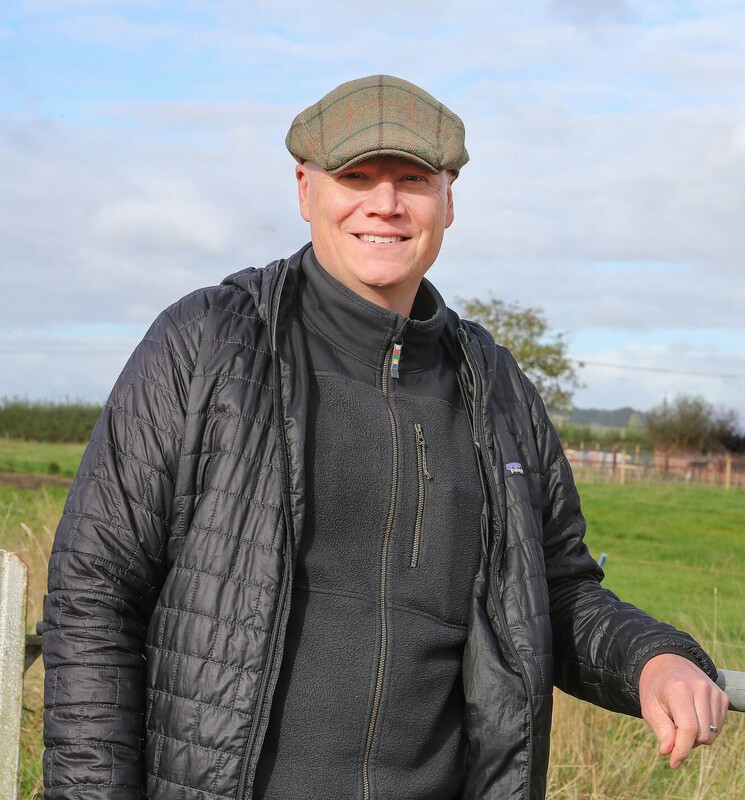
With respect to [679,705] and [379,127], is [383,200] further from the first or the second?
[679,705]

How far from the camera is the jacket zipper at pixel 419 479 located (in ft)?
6.52

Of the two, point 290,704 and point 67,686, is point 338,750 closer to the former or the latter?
point 290,704

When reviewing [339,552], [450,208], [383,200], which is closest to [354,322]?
[383,200]

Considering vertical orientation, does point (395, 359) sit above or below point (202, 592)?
above

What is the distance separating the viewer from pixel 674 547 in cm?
1736

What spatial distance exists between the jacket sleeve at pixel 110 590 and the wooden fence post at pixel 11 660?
0.32m

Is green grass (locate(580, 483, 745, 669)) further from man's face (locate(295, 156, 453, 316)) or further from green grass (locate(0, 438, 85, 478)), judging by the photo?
green grass (locate(0, 438, 85, 478))

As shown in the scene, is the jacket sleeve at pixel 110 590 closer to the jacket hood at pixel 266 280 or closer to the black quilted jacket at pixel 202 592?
the black quilted jacket at pixel 202 592

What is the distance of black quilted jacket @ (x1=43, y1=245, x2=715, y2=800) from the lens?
5.75 feet

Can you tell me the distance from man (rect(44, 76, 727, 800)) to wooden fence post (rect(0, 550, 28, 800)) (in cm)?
31

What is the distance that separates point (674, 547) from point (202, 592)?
16.6 m

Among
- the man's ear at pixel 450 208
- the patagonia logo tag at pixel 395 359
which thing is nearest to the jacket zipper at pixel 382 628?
the patagonia logo tag at pixel 395 359

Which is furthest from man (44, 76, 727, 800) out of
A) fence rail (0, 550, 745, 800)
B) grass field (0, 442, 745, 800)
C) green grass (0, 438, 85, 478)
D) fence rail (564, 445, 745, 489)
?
fence rail (564, 445, 745, 489)

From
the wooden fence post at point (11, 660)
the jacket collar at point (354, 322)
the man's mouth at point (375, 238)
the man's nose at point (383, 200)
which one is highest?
the man's nose at point (383, 200)
